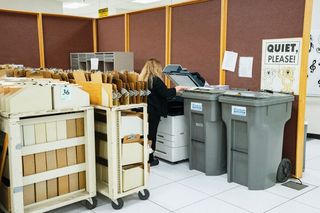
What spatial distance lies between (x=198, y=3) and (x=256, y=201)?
2.75 metres

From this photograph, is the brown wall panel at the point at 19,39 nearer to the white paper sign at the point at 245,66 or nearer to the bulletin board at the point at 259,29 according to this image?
the bulletin board at the point at 259,29

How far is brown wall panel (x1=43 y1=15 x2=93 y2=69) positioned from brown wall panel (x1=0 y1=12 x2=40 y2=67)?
0.21 meters

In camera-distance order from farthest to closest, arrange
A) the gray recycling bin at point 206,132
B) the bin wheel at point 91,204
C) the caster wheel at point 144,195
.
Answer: the gray recycling bin at point 206,132
the caster wheel at point 144,195
the bin wheel at point 91,204

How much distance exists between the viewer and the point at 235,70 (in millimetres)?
3969

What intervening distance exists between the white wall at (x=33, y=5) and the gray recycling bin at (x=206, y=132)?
321 inches

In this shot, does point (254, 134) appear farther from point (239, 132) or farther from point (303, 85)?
point (303, 85)

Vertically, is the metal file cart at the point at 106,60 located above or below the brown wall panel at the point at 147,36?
below

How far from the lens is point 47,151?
2572mm

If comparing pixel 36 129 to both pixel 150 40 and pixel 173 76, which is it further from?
pixel 150 40

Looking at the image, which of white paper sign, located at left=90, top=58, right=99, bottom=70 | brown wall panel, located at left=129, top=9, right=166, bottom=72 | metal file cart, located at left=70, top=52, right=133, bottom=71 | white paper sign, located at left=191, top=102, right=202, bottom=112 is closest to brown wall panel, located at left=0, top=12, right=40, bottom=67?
metal file cart, located at left=70, top=52, right=133, bottom=71

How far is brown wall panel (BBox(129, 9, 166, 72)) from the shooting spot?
5.00 metres

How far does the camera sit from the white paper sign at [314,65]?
5.07 meters

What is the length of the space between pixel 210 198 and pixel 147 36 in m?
3.11

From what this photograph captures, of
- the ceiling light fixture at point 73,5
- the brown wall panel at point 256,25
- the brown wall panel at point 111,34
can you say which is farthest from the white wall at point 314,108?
the ceiling light fixture at point 73,5
